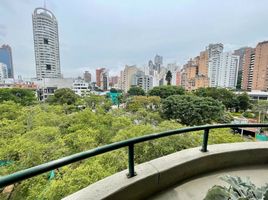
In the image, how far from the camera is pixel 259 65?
123 ft

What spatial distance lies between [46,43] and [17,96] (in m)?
33.8

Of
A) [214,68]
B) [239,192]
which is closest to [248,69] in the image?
[214,68]

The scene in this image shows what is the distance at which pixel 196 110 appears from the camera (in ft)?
48.8

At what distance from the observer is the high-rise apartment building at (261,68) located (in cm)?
3601

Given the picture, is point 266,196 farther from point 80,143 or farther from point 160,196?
point 80,143

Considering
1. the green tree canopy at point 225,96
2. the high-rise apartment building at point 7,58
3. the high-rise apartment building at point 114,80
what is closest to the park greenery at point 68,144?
the green tree canopy at point 225,96

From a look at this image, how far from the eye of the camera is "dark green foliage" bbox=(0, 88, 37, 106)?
1897 centimetres

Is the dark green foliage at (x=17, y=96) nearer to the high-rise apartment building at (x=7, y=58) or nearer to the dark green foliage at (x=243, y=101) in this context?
the dark green foliage at (x=243, y=101)

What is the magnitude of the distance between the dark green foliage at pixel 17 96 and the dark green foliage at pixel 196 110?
16677mm

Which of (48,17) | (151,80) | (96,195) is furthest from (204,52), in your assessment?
(96,195)

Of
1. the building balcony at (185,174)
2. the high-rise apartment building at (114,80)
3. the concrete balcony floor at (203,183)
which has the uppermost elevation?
the high-rise apartment building at (114,80)

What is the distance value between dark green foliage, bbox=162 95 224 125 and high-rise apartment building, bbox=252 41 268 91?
29613mm

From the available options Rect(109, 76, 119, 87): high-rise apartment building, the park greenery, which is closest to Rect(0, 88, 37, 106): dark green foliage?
the park greenery

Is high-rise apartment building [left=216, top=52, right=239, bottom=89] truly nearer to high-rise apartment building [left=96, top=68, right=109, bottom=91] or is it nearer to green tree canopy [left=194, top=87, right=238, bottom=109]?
green tree canopy [left=194, top=87, right=238, bottom=109]
